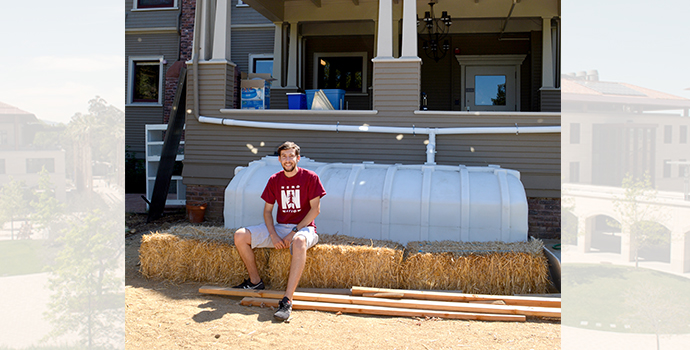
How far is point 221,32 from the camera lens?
25.2 ft

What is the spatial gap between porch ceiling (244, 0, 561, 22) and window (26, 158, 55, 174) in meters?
7.31

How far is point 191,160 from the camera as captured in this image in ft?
26.1

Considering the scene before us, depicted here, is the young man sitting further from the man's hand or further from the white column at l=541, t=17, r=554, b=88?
the white column at l=541, t=17, r=554, b=88

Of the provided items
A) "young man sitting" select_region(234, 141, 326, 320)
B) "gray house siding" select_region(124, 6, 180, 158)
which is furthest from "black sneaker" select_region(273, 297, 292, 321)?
"gray house siding" select_region(124, 6, 180, 158)

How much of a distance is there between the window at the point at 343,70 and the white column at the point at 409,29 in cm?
440

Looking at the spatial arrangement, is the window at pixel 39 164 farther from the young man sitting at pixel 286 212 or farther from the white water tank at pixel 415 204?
the white water tank at pixel 415 204

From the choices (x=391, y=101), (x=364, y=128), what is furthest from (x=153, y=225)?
(x=391, y=101)

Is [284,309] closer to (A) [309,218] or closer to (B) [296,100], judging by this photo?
(A) [309,218]

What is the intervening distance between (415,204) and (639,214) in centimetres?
314

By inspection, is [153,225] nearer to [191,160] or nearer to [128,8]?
[191,160]

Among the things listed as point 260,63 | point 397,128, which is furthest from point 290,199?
point 260,63

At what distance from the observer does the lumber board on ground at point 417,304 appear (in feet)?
13.2

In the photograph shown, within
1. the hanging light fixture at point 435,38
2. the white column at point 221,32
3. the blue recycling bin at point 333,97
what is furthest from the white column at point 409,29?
the white column at point 221,32

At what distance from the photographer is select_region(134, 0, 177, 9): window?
44.0ft
